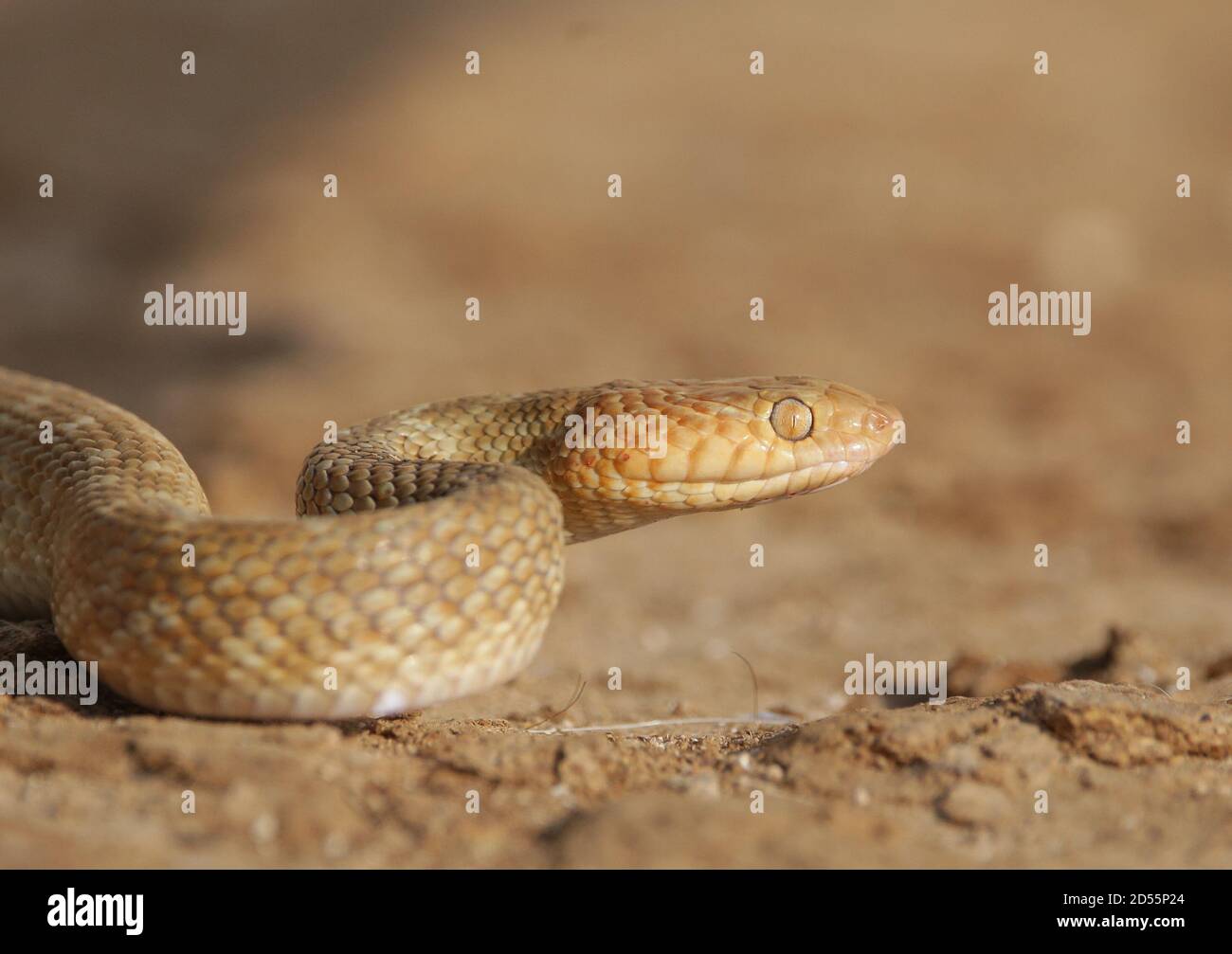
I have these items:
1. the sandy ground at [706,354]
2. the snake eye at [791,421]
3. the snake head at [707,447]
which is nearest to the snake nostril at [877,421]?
the snake head at [707,447]

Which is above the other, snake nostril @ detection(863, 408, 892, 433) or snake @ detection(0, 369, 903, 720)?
snake nostril @ detection(863, 408, 892, 433)

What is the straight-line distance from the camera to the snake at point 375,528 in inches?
188

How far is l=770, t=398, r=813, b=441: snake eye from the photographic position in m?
6.37

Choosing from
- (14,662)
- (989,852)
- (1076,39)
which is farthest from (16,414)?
(1076,39)

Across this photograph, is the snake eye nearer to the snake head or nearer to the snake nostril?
the snake head

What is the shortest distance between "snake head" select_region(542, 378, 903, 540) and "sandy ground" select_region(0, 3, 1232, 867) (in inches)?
49.7

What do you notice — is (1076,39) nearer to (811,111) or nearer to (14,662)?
(811,111)

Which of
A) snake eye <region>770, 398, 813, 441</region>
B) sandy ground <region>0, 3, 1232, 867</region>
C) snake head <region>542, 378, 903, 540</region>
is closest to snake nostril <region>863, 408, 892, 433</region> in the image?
snake head <region>542, 378, 903, 540</region>

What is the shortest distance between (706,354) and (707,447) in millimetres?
11703

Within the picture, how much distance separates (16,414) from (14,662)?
6.08ft

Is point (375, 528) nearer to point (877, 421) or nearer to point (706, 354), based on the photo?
point (877, 421)

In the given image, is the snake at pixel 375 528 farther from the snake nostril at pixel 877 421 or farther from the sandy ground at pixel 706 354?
the sandy ground at pixel 706 354

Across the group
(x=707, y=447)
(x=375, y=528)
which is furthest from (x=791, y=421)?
(x=375, y=528)

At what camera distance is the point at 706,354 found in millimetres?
17828
